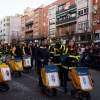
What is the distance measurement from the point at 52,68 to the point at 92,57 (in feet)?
33.9

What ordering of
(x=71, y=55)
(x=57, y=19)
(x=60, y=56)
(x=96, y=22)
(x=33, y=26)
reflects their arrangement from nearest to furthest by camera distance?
(x=71, y=55)
(x=60, y=56)
(x=96, y=22)
(x=57, y=19)
(x=33, y=26)

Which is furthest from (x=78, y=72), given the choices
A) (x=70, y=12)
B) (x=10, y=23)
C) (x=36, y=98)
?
(x=10, y=23)

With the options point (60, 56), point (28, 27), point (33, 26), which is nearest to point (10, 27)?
point (28, 27)

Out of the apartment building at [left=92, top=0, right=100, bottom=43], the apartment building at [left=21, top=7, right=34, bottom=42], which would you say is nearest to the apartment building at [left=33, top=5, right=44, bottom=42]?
the apartment building at [left=21, top=7, right=34, bottom=42]

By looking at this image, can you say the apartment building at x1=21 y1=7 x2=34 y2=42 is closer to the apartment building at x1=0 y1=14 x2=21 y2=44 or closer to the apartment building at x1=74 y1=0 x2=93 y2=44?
the apartment building at x1=0 y1=14 x2=21 y2=44

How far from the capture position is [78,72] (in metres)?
6.75

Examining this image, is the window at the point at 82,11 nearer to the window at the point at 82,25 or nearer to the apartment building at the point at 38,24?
the window at the point at 82,25

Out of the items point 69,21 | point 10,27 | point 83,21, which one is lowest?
point 83,21

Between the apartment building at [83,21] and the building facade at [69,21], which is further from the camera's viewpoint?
the apartment building at [83,21]

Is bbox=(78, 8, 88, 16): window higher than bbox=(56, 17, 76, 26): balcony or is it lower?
higher

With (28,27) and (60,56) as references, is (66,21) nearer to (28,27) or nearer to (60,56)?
(28,27)

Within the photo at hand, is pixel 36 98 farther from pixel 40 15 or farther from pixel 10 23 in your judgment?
pixel 10 23

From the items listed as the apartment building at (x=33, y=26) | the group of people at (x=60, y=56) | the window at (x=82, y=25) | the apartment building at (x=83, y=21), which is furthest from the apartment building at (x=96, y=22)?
the group of people at (x=60, y=56)

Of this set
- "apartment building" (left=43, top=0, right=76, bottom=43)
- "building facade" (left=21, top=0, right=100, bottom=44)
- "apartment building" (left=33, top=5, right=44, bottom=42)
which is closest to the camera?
"building facade" (left=21, top=0, right=100, bottom=44)
